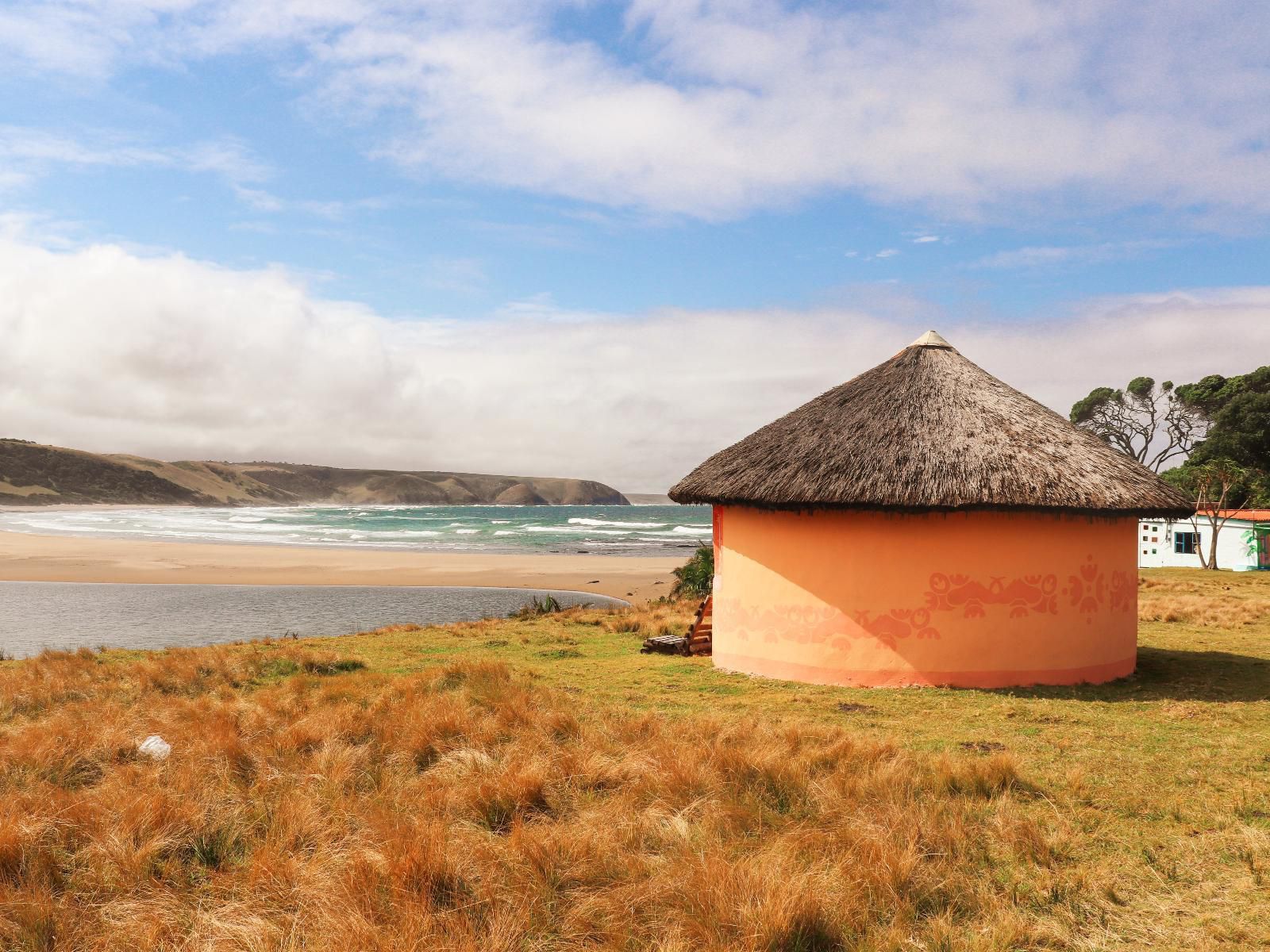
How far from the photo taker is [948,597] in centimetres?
1033

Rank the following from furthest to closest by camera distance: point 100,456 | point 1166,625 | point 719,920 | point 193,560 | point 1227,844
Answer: point 100,456, point 193,560, point 1166,625, point 1227,844, point 719,920

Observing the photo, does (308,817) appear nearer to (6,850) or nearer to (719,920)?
(6,850)

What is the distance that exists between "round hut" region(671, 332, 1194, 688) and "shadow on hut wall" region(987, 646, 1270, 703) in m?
0.25

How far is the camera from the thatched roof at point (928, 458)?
1012 centimetres

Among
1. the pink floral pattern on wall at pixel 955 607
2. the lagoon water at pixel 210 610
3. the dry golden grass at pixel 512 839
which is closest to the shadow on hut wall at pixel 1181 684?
the pink floral pattern on wall at pixel 955 607

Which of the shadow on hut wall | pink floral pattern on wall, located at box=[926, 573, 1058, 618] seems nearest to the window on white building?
the shadow on hut wall

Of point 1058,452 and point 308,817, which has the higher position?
point 1058,452

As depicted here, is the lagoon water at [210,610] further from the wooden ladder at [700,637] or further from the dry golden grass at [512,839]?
the dry golden grass at [512,839]

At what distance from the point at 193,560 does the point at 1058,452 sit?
38639mm

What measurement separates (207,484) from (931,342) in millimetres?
161891

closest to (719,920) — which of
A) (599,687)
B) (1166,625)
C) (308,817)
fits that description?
(308,817)

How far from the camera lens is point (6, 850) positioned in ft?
16.0

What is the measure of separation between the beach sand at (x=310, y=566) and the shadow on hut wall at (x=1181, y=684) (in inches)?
764

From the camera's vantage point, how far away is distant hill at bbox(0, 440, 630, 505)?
115 metres
